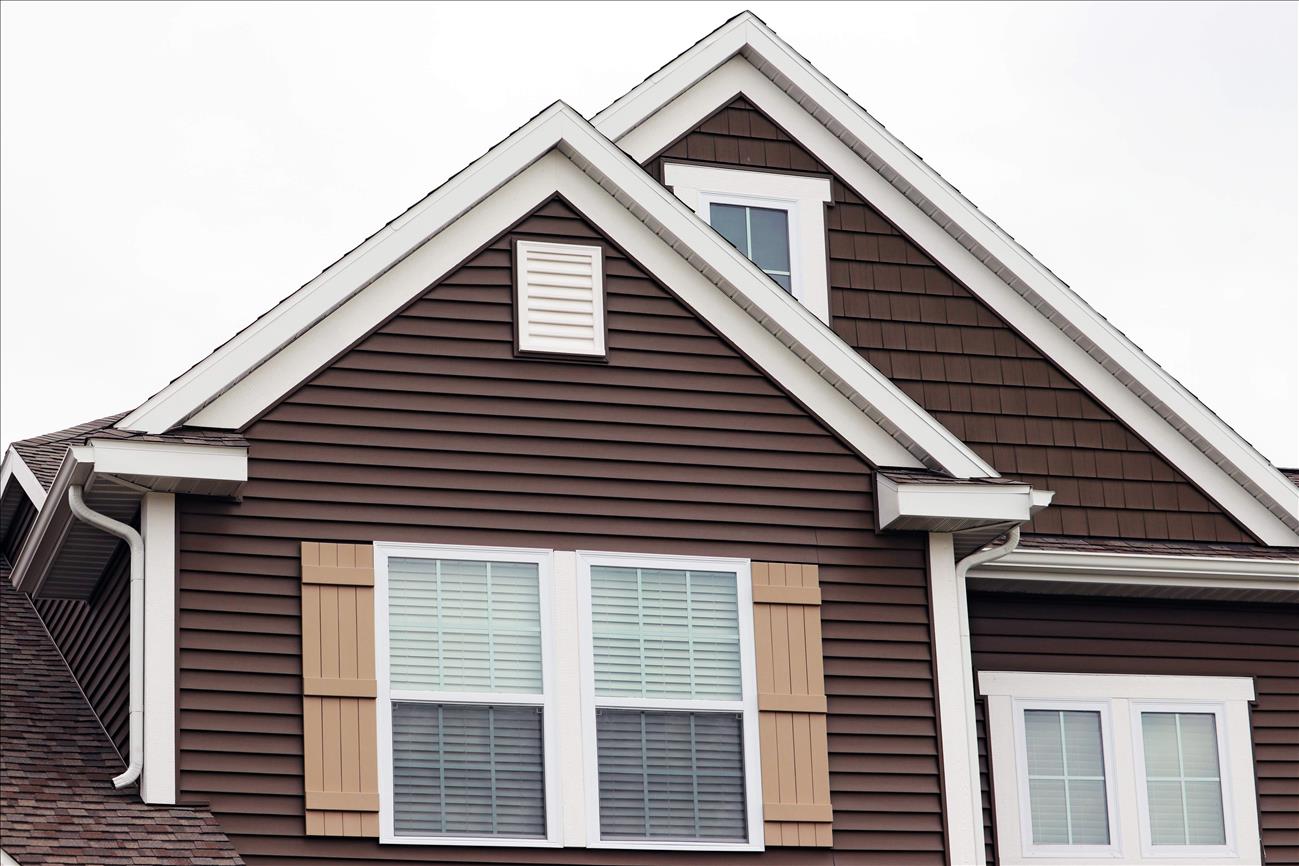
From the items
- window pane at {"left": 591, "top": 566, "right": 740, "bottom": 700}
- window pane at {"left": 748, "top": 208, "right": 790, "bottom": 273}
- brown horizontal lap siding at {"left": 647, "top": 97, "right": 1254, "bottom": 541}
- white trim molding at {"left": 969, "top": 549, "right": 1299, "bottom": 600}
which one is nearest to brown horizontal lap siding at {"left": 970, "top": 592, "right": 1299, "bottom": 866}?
white trim molding at {"left": 969, "top": 549, "right": 1299, "bottom": 600}

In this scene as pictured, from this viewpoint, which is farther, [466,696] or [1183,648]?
[1183,648]

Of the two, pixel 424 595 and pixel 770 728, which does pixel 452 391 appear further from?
pixel 770 728

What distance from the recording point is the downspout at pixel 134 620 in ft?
34.6

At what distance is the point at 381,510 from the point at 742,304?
8.16 ft

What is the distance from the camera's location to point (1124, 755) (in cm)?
1353

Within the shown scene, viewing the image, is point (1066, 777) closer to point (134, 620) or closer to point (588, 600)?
point (588, 600)

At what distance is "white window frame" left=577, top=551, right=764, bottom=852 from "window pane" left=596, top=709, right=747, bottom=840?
49 mm

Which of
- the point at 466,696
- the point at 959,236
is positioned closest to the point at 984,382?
the point at 959,236

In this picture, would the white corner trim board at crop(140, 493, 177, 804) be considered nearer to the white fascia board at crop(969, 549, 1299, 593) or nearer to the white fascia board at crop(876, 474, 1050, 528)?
the white fascia board at crop(876, 474, 1050, 528)

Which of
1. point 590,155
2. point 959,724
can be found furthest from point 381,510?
point 959,724

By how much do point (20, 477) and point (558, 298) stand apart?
12.4 ft

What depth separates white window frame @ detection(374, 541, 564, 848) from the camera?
10875 millimetres

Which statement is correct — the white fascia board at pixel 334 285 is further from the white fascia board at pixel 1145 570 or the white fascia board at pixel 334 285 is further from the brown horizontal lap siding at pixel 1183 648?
the brown horizontal lap siding at pixel 1183 648

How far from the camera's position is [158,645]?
35.0ft
